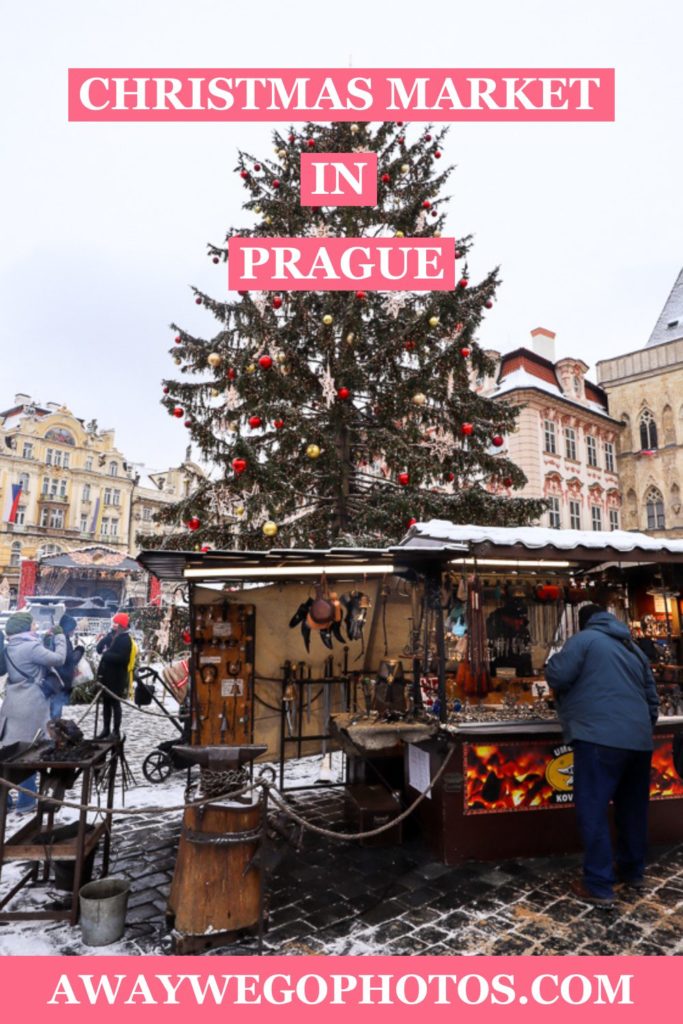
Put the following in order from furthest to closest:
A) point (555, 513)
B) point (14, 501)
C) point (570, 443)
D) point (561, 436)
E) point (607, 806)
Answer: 1. point (14, 501)
2. point (570, 443)
3. point (561, 436)
4. point (555, 513)
5. point (607, 806)

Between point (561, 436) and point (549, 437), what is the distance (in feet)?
3.26

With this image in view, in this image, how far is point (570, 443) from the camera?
27891mm

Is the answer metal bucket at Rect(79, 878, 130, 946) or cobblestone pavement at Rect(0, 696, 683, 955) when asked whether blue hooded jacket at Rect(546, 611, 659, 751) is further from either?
metal bucket at Rect(79, 878, 130, 946)

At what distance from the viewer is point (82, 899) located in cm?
401

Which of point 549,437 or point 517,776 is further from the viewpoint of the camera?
point 549,437

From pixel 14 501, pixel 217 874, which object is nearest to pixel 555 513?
pixel 217 874

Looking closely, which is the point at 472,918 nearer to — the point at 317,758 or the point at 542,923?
the point at 542,923

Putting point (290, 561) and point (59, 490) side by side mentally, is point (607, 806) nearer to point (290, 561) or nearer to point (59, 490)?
point (290, 561)

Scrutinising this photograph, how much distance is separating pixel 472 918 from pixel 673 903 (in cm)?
154

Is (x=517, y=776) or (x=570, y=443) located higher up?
(x=570, y=443)

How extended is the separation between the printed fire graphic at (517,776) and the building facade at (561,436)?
777 inches

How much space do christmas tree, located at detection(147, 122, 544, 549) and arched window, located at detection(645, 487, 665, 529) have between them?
2135cm

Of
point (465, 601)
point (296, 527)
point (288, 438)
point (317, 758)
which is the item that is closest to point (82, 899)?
point (465, 601)

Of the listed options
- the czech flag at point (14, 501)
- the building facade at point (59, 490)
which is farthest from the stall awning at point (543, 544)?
the czech flag at point (14, 501)
